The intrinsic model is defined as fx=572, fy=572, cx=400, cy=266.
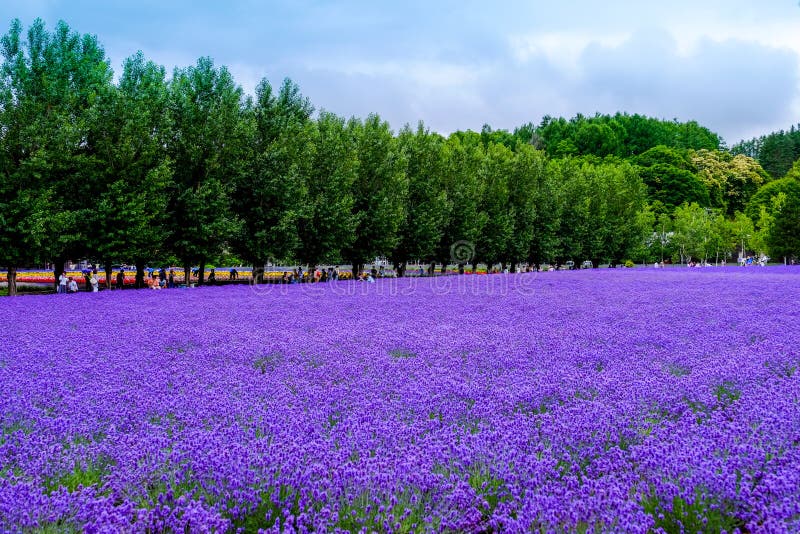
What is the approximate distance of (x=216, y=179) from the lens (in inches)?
1246

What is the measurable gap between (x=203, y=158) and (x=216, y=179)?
146 cm

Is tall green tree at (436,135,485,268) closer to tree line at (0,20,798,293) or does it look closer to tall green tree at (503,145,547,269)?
tree line at (0,20,798,293)

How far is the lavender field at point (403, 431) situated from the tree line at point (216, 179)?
57.2 feet

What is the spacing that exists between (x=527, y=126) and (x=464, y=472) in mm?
158178

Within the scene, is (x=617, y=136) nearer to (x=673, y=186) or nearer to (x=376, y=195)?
(x=673, y=186)

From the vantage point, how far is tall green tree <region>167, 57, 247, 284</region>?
30.0 m

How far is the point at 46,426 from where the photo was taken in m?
5.88

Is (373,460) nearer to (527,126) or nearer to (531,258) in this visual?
(531,258)

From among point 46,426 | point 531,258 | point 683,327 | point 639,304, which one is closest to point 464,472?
point 46,426

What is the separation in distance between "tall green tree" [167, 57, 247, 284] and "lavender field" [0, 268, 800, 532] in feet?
61.2

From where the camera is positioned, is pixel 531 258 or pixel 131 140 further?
pixel 531 258

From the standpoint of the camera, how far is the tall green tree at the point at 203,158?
30.0m

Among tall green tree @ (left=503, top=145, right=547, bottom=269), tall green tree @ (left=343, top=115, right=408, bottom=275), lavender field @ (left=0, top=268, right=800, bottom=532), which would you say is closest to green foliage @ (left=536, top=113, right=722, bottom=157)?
tall green tree @ (left=503, top=145, right=547, bottom=269)

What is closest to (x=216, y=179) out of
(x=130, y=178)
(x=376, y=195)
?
(x=130, y=178)
